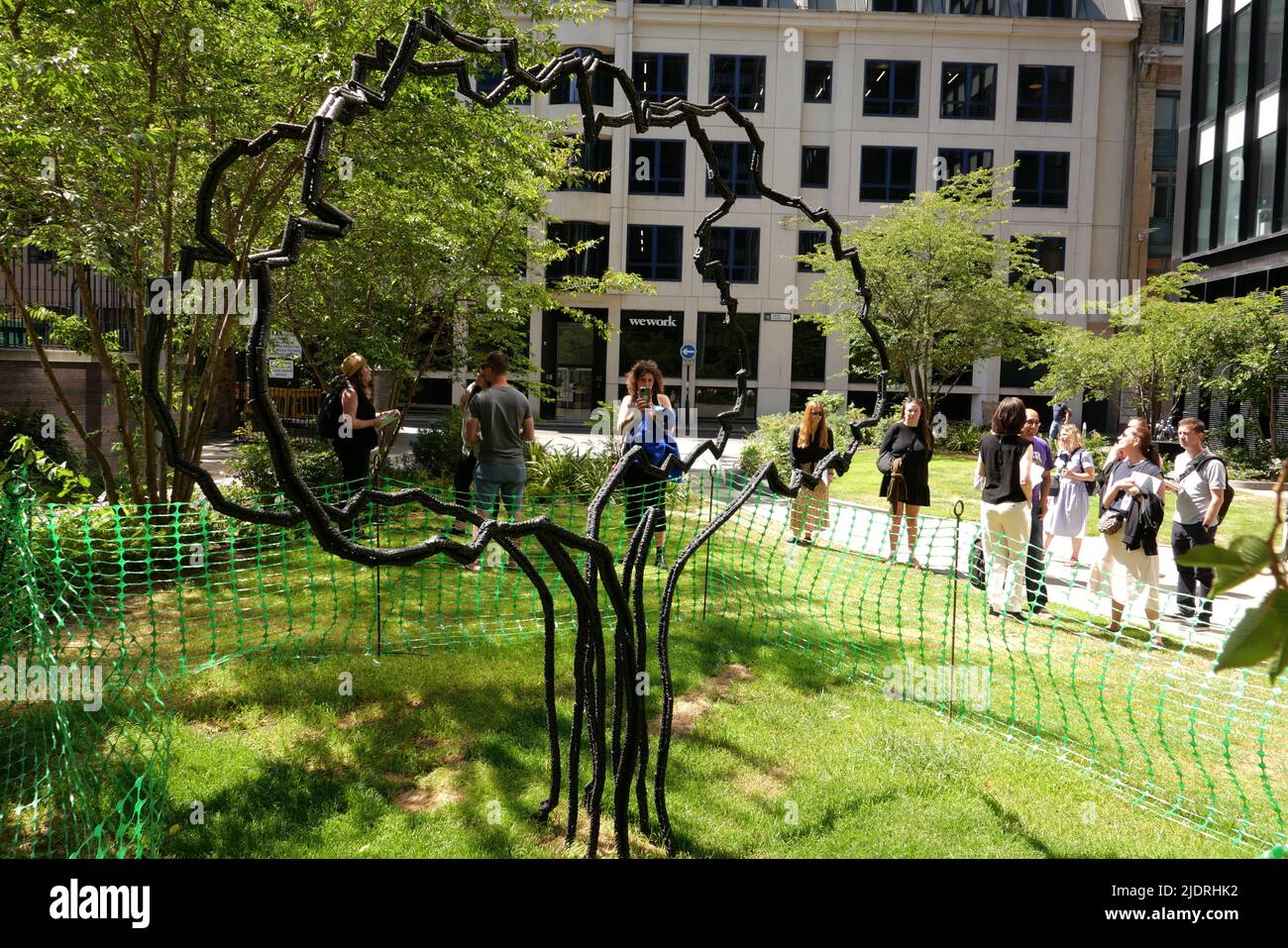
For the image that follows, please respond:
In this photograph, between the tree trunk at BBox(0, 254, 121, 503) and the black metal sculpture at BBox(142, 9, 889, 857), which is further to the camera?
the tree trunk at BBox(0, 254, 121, 503)

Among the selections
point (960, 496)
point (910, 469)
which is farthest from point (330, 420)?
point (960, 496)

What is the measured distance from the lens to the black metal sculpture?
258 cm

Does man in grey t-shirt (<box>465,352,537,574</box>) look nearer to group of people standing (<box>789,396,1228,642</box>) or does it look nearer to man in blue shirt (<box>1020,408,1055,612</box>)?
group of people standing (<box>789,396,1228,642</box>)

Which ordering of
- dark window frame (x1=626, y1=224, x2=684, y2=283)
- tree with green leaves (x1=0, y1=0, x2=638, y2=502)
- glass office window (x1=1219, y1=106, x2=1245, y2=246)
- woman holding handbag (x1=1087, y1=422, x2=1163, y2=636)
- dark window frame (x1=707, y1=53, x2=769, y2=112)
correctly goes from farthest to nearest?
dark window frame (x1=626, y1=224, x2=684, y2=283), dark window frame (x1=707, y1=53, x2=769, y2=112), glass office window (x1=1219, y1=106, x2=1245, y2=246), woman holding handbag (x1=1087, y1=422, x2=1163, y2=636), tree with green leaves (x1=0, y1=0, x2=638, y2=502)

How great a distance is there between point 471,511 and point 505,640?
4418mm

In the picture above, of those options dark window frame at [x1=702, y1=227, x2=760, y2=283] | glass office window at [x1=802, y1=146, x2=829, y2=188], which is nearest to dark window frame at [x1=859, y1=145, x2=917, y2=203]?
glass office window at [x1=802, y1=146, x2=829, y2=188]

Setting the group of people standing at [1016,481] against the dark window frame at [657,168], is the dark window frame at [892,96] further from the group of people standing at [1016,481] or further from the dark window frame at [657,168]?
A: the group of people standing at [1016,481]

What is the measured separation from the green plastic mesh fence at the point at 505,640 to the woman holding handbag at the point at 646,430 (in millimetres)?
606

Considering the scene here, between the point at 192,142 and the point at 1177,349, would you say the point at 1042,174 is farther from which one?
the point at 192,142

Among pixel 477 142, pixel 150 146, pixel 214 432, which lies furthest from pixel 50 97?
pixel 214 432

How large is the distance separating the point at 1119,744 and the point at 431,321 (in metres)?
12.0

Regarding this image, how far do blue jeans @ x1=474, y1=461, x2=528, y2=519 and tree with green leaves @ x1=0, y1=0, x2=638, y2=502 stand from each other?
101 inches

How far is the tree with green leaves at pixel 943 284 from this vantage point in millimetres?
27297
